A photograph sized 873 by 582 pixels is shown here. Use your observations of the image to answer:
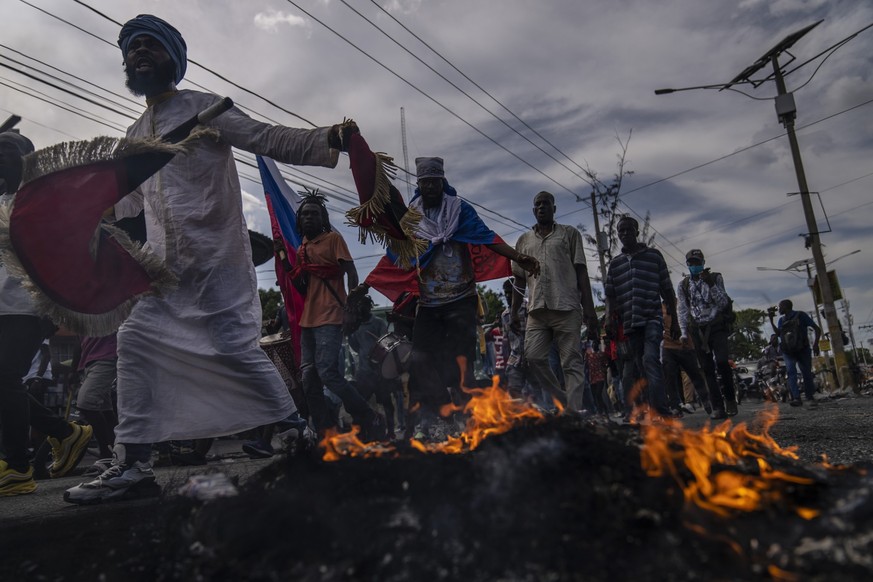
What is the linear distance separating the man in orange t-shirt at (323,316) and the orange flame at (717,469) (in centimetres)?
379

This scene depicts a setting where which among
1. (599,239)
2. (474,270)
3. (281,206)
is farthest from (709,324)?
(599,239)

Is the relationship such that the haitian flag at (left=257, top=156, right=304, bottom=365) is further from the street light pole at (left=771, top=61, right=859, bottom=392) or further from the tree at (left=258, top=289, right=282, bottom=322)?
the tree at (left=258, top=289, right=282, bottom=322)

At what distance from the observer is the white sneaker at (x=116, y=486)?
3209 millimetres

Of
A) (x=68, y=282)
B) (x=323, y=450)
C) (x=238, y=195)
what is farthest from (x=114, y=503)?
(x=238, y=195)

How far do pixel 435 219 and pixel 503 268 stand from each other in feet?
2.82

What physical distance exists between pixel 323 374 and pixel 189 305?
2.15 metres

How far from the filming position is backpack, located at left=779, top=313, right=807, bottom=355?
10.6 m

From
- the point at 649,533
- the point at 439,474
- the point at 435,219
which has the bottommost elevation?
the point at 649,533

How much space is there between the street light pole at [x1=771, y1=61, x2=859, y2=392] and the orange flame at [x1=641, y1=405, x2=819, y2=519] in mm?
15380

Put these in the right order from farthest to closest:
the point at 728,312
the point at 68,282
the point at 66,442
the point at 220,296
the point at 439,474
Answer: the point at 728,312
the point at 66,442
the point at 220,296
the point at 68,282
the point at 439,474

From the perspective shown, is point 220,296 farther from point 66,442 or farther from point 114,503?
point 66,442

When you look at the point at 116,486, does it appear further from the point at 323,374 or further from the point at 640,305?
the point at 640,305

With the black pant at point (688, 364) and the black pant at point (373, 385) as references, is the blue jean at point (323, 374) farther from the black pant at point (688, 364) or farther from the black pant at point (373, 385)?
the black pant at point (688, 364)

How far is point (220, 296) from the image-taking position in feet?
11.5
